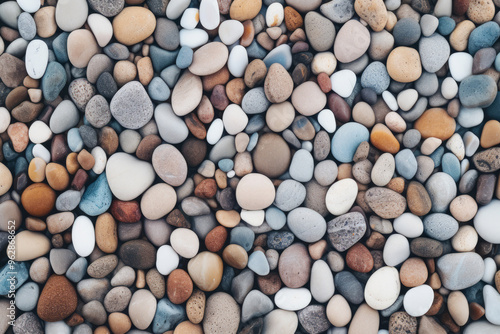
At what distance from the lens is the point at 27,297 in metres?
0.86

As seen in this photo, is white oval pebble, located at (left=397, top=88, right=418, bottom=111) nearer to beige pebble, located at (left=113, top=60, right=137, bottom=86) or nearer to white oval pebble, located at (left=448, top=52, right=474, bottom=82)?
white oval pebble, located at (left=448, top=52, right=474, bottom=82)

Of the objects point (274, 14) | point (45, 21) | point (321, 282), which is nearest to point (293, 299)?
point (321, 282)

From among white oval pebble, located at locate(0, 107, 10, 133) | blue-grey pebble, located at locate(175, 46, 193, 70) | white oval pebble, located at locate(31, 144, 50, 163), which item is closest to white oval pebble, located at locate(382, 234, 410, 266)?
blue-grey pebble, located at locate(175, 46, 193, 70)

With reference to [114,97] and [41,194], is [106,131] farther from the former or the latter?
[41,194]

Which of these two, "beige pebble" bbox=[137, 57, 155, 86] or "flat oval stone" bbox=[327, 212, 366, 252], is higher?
"beige pebble" bbox=[137, 57, 155, 86]

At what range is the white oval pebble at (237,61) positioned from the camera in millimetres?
914

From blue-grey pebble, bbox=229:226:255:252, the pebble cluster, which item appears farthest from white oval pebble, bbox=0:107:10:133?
blue-grey pebble, bbox=229:226:255:252

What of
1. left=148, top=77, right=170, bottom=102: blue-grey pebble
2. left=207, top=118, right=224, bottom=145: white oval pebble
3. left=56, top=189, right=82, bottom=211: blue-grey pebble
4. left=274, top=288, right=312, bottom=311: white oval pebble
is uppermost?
left=148, top=77, right=170, bottom=102: blue-grey pebble

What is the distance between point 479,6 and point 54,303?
1.29 metres

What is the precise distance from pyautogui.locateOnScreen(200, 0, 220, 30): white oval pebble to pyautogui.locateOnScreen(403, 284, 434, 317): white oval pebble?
837mm

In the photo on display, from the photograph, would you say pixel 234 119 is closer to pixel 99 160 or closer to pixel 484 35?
pixel 99 160

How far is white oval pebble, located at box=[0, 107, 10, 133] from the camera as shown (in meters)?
0.89

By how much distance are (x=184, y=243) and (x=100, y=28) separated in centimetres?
58

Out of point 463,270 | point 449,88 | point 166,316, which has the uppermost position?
point 449,88
